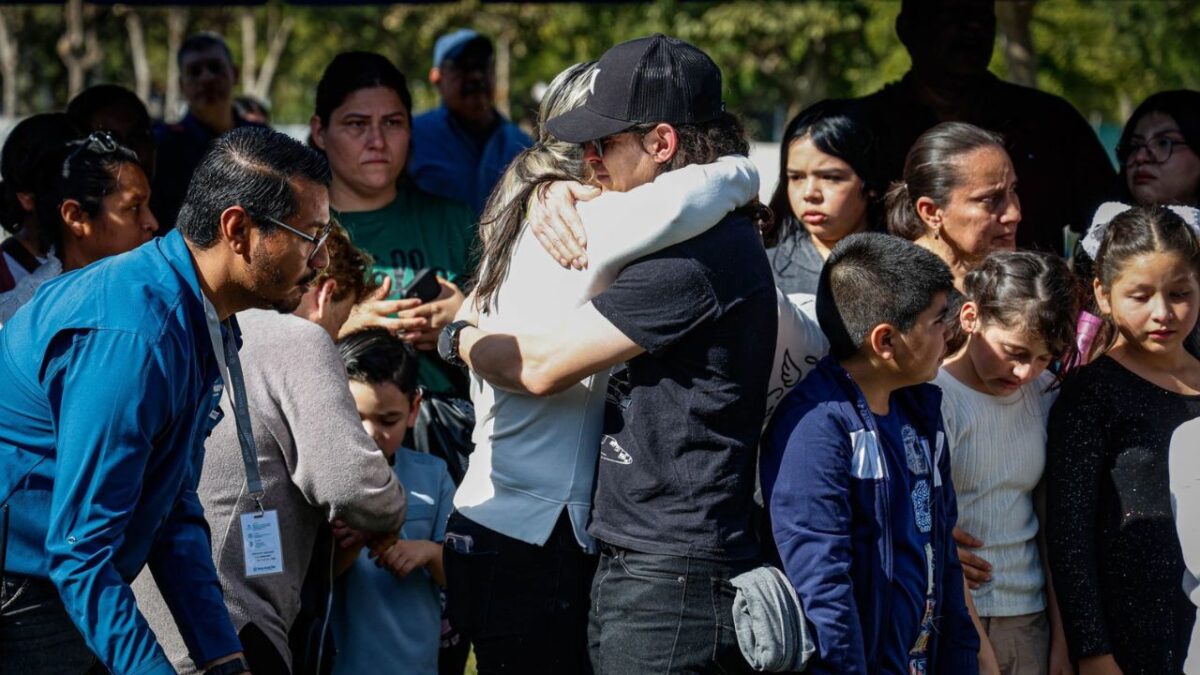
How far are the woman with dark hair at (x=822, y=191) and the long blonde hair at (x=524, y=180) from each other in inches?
45.5

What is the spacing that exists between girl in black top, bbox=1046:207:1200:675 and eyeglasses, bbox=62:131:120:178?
2.78m

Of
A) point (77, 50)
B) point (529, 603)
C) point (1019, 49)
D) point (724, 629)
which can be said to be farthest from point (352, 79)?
point (77, 50)

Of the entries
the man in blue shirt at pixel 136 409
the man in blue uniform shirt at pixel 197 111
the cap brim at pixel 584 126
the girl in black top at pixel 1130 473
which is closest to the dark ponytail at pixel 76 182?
the man in blue shirt at pixel 136 409

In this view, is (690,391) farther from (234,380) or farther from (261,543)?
(261,543)

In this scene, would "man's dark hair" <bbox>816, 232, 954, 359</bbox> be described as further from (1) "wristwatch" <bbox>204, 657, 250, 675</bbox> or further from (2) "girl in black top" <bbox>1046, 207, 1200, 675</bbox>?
(1) "wristwatch" <bbox>204, 657, 250, 675</bbox>

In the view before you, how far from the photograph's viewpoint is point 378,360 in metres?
4.11

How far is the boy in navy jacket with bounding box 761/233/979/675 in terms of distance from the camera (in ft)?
9.74

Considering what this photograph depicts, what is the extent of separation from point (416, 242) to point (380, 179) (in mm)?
262

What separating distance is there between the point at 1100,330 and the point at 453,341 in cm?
197

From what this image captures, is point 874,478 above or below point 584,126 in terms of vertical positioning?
below

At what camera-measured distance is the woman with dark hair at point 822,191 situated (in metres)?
4.19

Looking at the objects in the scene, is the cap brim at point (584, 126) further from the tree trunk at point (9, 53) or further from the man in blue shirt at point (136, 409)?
the tree trunk at point (9, 53)

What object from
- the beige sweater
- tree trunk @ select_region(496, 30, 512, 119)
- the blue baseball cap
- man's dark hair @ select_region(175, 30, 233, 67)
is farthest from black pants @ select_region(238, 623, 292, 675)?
tree trunk @ select_region(496, 30, 512, 119)

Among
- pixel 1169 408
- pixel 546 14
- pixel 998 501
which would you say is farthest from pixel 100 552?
pixel 546 14
